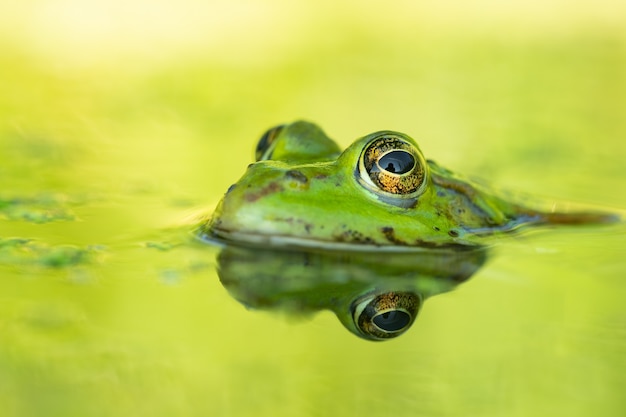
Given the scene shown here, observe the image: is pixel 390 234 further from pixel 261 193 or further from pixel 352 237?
pixel 261 193

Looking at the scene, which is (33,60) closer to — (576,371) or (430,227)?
(430,227)

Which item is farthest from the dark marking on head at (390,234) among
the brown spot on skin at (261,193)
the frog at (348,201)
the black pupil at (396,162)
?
the brown spot on skin at (261,193)

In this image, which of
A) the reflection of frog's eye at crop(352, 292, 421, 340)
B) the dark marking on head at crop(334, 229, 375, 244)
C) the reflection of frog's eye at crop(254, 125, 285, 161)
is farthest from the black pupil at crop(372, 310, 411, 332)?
the reflection of frog's eye at crop(254, 125, 285, 161)

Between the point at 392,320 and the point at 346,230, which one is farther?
the point at 346,230

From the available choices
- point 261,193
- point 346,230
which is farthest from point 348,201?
point 261,193

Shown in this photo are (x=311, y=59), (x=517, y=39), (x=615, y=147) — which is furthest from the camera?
(x=517, y=39)

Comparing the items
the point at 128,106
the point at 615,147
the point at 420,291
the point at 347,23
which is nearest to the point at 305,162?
the point at 420,291
